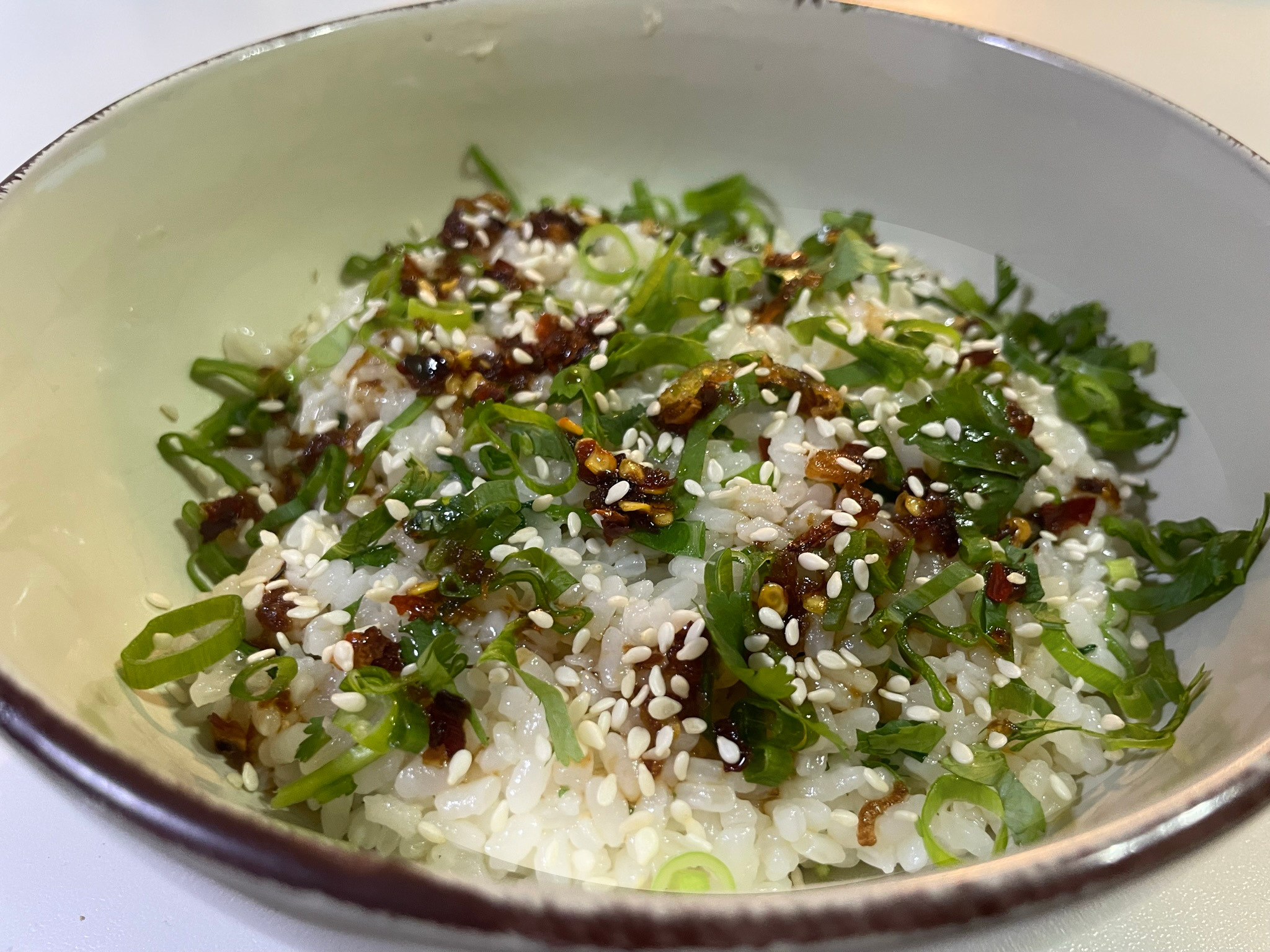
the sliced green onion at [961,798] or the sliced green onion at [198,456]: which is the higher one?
the sliced green onion at [198,456]

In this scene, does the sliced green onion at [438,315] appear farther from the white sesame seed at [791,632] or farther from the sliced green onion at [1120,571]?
the sliced green onion at [1120,571]

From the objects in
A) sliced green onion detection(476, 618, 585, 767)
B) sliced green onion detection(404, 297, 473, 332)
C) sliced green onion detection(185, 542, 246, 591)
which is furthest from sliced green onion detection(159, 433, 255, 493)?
sliced green onion detection(476, 618, 585, 767)

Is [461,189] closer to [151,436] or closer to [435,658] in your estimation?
[151,436]

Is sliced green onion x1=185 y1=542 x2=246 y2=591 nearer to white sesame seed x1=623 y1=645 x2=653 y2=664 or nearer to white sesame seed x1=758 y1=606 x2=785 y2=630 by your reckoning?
white sesame seed x1=623 y1=645 x2=653 y2=664

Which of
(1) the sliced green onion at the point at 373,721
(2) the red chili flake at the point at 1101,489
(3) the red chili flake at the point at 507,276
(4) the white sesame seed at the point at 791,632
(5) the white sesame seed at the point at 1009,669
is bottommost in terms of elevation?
(1) the sliced green onion at the point at 373,721

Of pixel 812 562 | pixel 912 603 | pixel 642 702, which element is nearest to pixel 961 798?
pixel 912 603

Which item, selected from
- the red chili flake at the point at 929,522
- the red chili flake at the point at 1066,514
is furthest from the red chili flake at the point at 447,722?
the red chili flake at the point at 1066,514

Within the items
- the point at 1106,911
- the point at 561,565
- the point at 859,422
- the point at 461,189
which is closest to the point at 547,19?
the point at 461,189
